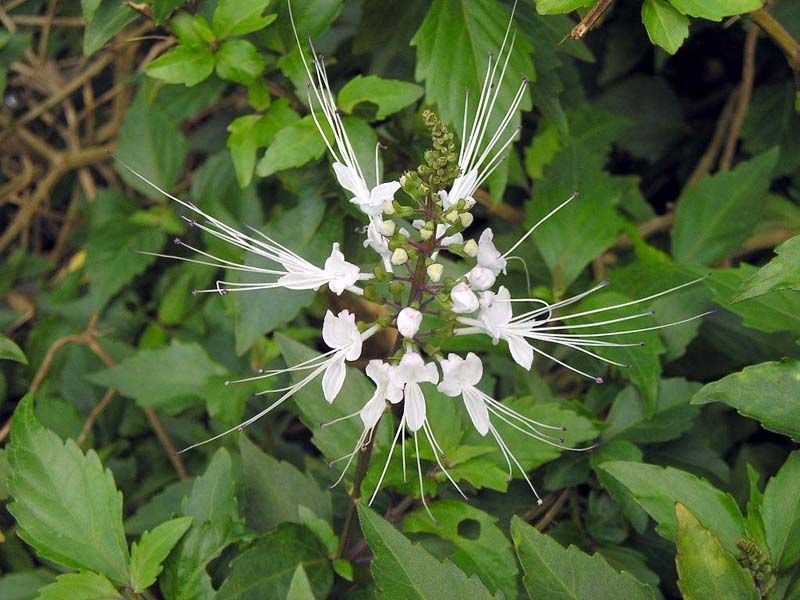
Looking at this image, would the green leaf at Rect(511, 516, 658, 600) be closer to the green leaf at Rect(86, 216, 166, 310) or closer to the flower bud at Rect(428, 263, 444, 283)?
the flower bud at Rect(428, 263, 444, 283)

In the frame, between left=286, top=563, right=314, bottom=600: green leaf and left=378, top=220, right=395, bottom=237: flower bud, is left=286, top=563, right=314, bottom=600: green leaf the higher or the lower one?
the lower one

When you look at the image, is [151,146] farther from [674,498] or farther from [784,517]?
[784,517]

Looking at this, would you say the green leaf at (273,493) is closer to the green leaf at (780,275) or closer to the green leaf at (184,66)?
the green leaf at (184,66)

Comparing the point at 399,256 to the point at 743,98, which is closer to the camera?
the point at 399,256

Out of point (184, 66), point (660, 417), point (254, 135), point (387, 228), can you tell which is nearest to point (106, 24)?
point (184, 66)

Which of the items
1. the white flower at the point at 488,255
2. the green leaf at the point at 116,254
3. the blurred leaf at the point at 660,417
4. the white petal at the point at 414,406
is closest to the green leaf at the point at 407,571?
the white petal at the point at 414,406

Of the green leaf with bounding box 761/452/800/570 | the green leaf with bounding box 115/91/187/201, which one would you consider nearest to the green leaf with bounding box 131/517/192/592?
the green leaf with bounding box 761/452/800/570
